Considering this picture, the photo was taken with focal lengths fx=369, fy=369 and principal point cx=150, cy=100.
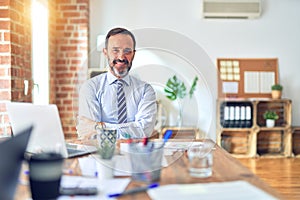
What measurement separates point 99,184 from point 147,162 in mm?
182

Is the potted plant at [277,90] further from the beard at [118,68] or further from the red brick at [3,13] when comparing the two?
the red brick at [3,13]

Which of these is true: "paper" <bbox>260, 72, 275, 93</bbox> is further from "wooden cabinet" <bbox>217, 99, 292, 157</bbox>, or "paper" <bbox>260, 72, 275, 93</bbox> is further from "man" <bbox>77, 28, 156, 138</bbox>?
"man" <bbox>77, 28, 156, 138</bbox>

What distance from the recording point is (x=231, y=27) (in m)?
5.00

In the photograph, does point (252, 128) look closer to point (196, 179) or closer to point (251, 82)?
point (251, 82)

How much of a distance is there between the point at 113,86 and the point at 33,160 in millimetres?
1237

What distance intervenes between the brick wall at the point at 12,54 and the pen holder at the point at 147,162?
174 cm

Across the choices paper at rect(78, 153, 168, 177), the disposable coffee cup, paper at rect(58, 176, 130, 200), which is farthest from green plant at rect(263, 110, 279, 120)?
the disposable coffee cup

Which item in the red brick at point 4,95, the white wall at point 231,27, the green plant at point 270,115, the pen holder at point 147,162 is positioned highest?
the white wall at point 231,27

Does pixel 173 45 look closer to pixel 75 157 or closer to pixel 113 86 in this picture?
pixel 113 86

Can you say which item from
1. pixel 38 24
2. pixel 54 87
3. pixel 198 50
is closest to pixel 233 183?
pixel 38 24

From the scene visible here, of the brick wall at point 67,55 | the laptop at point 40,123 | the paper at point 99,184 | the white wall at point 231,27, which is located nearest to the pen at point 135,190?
the paper at point 99,184

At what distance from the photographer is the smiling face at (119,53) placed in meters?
2.14

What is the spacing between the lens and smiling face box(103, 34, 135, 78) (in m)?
2.14

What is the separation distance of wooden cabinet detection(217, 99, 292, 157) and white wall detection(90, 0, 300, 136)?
24 centimetres
